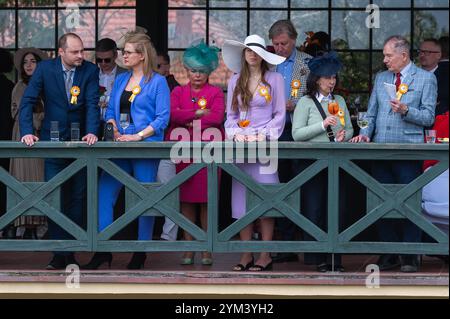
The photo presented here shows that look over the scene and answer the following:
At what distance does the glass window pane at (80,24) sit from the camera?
41.7 ft

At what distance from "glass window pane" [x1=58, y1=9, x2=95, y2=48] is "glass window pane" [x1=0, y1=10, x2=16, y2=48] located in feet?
1.55

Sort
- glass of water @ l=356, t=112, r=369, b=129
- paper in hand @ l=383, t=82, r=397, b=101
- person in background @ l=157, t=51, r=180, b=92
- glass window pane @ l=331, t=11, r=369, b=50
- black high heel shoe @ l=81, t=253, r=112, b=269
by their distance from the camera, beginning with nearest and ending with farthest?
1. paper in hand @ l=383, t=82, r=397, b=101
2. glass of water @ l=356, t=112, r=369, b=129
3. black high heel shoe @ l=81, t=253, r=112, b=269
4. person in background @ l=157, t=51, r=180, b=92
5. glass window pane @ l=331, t=11, r=369, b=50

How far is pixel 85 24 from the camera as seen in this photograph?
12.7 m

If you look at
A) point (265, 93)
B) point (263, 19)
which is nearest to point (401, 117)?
point (265, 93)

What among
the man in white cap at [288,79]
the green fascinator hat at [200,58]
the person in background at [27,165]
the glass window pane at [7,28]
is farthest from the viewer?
the glass window pane at [7,28]

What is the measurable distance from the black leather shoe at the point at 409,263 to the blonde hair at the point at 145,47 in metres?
2.30

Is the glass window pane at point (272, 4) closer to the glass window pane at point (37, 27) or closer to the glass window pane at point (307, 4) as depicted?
the glass window pane at point (307, 4)

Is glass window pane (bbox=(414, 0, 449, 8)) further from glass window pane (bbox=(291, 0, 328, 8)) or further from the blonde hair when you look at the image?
the blonde hair

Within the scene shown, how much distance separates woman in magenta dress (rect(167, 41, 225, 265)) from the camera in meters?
9.35

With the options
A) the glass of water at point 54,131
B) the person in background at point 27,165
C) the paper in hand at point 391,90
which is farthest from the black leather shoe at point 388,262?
the person in background at point 27,165

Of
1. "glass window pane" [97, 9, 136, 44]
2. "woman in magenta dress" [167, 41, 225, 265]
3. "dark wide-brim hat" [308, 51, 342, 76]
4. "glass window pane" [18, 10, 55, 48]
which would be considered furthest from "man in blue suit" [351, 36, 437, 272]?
"glass window pane" [18, 10, 55, 48]

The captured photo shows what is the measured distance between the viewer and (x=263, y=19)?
12.6 meters

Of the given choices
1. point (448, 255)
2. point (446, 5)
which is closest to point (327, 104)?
point (448, 255)
